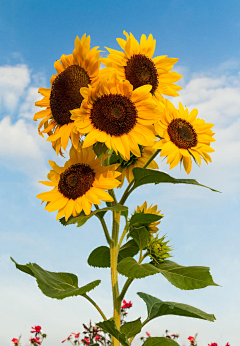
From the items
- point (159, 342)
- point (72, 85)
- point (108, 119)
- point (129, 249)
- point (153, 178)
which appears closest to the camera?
point (108, 119)

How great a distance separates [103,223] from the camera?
7.61 ft

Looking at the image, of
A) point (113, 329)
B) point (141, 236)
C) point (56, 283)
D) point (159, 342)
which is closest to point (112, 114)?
point (141, 236)

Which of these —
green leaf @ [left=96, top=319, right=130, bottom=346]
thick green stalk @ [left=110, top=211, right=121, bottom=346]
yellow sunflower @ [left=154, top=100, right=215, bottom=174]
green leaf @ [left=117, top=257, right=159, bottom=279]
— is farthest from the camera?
thick green stalk @ [left=110, top=211, right=121, bottom=346]

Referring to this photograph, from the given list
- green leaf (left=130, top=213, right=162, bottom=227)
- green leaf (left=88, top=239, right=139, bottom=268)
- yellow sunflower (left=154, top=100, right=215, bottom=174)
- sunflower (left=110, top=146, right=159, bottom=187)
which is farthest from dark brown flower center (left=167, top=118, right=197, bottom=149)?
green leaf (left=88, top=239, right=139, bottom=268)

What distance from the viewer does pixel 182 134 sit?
2.19 metres

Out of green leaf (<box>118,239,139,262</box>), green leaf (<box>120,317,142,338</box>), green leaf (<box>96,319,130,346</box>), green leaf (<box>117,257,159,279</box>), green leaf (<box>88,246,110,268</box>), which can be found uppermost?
green leaf (<box>118,239,139,262</box>)

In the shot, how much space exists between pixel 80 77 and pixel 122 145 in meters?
0.49

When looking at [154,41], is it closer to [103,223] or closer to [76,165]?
[76,165]

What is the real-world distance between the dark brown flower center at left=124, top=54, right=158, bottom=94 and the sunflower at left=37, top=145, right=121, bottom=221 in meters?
0.52

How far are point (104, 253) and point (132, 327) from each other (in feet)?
1.97

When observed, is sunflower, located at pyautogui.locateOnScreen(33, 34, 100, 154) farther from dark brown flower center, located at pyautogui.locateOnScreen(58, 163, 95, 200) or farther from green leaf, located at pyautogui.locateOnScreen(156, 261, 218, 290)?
green leaf, located at pyautogui.locateOnScreen(156, 261, 218, 290)

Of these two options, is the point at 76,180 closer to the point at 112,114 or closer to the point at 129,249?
the point at 112,114

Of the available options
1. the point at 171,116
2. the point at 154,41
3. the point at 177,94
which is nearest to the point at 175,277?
the point at 171,116

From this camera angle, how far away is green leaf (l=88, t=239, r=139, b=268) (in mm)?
2605
